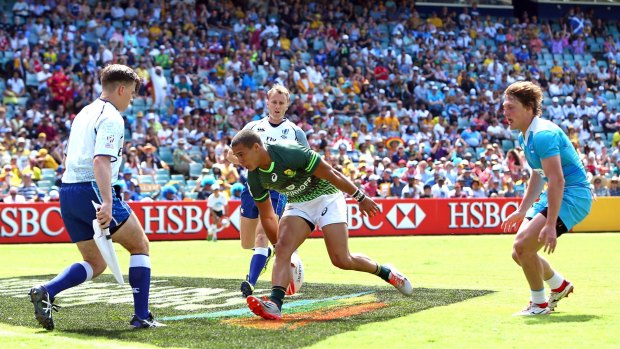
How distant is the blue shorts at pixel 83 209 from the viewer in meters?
7.89

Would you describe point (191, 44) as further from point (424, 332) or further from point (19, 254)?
point (424, 332)

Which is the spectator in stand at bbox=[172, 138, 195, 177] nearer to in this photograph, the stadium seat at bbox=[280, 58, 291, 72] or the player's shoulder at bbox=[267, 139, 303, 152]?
the stadium seat at bbox=[280, 58, 291, 72]

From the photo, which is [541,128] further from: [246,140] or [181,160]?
[181,160]

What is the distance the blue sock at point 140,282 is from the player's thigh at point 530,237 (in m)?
3.12

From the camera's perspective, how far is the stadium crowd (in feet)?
84.9

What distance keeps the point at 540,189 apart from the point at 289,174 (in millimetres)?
2266

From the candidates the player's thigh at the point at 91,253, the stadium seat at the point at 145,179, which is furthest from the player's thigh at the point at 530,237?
the stadium seat at the point at 145,179

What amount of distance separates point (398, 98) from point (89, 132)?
26.6 metres

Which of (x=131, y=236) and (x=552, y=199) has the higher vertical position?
(x=552, y=199)

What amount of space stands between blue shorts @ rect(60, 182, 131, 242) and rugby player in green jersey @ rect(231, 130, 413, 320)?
109 centimetres

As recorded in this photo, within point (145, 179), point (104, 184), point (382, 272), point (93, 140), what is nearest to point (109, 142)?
point (93, 140)

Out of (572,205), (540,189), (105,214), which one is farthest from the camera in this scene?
(540,189)

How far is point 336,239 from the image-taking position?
8.80 meters

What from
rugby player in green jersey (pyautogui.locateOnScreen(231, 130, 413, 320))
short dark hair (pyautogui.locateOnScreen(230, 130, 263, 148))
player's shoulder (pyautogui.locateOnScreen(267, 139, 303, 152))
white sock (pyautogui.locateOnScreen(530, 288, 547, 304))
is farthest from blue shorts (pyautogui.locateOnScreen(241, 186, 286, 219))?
white sock (pyautogui.locateOnScreen(530, 288, 547, 304))
